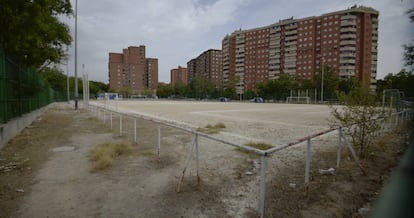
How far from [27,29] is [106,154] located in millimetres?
6044

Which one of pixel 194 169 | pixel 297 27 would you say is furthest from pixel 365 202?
pixel 297 27

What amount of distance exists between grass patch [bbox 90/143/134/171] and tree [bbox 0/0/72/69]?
5.48 metres

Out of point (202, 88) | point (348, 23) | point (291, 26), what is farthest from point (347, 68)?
point (202, 88)

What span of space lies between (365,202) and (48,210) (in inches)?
190

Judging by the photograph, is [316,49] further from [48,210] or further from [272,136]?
[48,210]

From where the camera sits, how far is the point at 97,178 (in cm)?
457

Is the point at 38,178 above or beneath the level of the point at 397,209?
beneath

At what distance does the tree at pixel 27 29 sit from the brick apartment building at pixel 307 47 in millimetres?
65549

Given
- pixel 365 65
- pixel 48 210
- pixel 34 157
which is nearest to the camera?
pixel 48 210

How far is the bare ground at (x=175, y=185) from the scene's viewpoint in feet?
11.2

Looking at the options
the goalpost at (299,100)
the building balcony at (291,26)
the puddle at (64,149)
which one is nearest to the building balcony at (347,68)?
the building balcony at (291,26)

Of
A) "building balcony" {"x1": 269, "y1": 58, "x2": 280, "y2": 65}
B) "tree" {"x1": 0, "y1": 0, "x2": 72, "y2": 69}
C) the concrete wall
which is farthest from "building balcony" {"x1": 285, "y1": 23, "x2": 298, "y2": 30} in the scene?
the concrete wall

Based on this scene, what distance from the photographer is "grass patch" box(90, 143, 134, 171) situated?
517 centimetres

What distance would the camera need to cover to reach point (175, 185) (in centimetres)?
428
